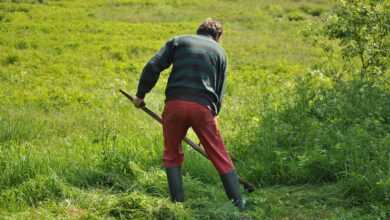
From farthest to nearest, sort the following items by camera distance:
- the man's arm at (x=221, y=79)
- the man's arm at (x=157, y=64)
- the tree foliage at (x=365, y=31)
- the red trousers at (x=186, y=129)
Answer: the tree foliage at (x=365, y=31), the man's arm at (x=221, y=79), the man's arm at (x=157, y=64), the red trousers at (x=186, y=129)

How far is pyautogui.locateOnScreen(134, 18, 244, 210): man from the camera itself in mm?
6418

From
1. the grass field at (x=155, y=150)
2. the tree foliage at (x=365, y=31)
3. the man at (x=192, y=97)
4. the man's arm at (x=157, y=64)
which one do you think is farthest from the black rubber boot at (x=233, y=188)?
the tree foliage at (x=365, y=31)

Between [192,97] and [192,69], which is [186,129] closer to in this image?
[192,97]

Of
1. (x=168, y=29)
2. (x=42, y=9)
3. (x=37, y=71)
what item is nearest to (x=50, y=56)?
(x=37, y=71)

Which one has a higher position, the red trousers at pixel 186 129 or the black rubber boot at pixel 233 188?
the red trousers at pixel 186 129

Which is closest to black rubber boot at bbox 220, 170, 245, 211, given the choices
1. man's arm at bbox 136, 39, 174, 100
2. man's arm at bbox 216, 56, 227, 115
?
man's arm at bbox 216, 56, 227, 115

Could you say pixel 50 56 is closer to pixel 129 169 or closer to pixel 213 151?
pixel 129 169

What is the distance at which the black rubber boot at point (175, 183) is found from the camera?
660 cm

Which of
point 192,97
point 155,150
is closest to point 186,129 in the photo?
point 192,97

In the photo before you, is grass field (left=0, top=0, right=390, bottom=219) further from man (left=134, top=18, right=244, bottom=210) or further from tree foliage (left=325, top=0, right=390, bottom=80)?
tree foliage (left=325, top=0, right=390, bottom=80)

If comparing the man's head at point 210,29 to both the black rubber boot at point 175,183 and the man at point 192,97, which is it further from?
the black rubber boot at point 175,183

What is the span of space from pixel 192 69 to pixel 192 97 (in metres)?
0.28

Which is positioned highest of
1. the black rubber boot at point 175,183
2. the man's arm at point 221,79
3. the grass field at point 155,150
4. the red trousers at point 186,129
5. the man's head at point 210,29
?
the man's head at point 210,29

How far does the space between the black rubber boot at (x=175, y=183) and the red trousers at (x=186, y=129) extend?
0.06 m
